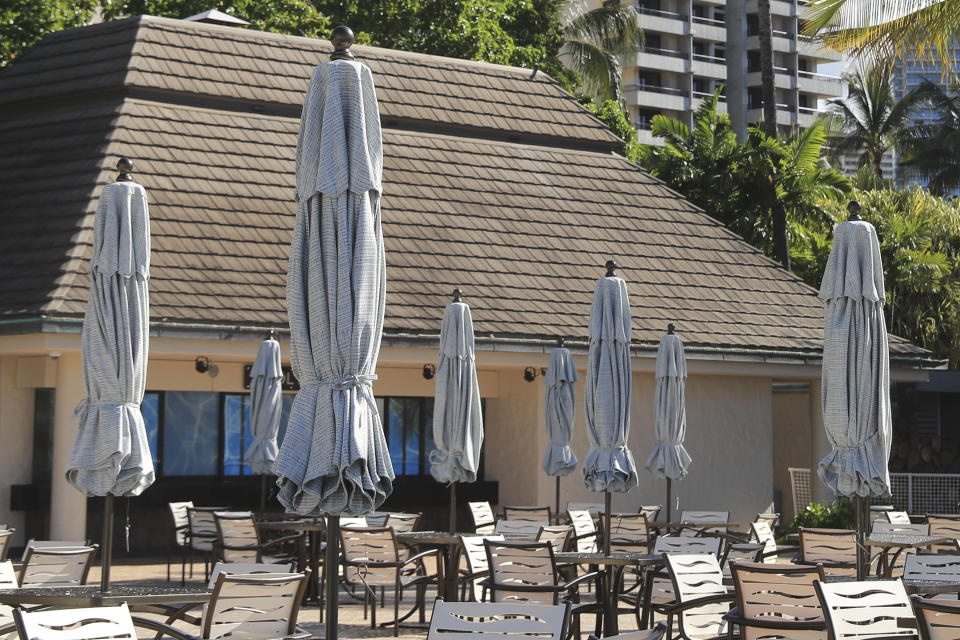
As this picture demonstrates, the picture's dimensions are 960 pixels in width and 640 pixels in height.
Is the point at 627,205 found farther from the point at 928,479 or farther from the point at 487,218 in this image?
the point at 928,479

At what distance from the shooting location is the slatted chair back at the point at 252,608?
7.99 meters

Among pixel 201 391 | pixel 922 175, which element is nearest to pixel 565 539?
pixel 201 391

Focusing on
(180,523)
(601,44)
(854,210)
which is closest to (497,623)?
(854,210)

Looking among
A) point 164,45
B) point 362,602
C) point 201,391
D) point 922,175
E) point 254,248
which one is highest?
point 922,175

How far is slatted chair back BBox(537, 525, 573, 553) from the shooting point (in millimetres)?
12375

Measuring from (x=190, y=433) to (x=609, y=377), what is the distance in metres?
8.95

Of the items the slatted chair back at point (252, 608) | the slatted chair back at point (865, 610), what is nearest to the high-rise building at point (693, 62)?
the slatted chair back at point (865, 610)

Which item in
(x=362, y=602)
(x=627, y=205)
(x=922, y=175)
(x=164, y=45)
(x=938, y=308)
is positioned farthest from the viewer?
(x=922, y=175)

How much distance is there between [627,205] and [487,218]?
311 cm

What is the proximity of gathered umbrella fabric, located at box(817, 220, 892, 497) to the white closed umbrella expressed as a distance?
4.13m

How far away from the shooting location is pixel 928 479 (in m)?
22.7

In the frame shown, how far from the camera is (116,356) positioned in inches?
372

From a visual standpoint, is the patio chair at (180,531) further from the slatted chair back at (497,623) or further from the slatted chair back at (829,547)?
the slatted chair back at (497,623)

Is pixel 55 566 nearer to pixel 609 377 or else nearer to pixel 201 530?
pixel 201 530
